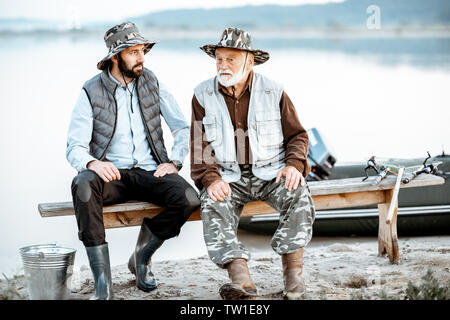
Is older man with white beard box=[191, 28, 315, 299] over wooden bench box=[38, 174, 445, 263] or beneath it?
over

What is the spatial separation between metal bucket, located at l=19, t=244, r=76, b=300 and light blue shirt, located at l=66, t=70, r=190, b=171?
53 cm

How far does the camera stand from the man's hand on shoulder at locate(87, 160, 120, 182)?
3.66 m

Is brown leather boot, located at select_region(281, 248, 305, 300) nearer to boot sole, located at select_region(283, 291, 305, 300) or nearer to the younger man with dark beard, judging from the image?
boot sole, located at select_region(283, 291, 305, 300)

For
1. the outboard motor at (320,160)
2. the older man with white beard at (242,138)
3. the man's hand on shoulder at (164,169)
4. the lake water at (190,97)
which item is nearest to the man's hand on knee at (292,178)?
the older man with white beard at (242,138)

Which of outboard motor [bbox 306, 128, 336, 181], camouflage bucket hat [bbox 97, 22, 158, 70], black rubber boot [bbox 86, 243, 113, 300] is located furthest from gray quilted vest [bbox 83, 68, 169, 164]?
outboard motor [bbox 306, 128, 336, 181]

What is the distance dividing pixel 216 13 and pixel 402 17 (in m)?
2.85

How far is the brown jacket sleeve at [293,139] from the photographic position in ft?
12.2

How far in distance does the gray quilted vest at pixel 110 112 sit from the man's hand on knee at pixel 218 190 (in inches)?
18.4

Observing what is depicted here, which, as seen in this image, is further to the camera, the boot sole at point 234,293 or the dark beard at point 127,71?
the dark beard at point 127,71

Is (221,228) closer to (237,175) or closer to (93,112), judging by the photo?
(237,175)

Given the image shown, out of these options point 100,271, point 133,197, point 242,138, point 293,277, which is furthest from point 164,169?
point 293,277

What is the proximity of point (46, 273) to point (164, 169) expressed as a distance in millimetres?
858

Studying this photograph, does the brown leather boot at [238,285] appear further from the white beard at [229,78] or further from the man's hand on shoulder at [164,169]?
the white beard at [229,78]

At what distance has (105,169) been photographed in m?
3.69
